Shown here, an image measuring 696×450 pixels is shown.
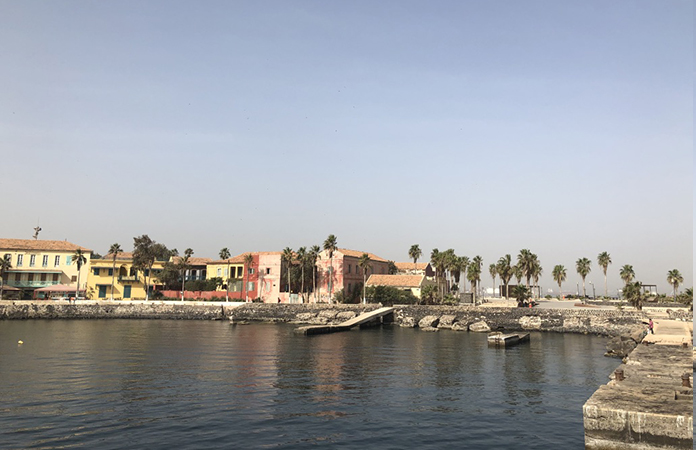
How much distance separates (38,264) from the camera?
99062mm

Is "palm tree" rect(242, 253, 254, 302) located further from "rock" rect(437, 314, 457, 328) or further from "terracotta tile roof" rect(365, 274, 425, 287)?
"rock" rect(437, 314, 457, 328)

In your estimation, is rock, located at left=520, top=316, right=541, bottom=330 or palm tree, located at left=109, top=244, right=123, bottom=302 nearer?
rock, located at left=520, top=316, right=541, bottom=330

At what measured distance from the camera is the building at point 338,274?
9794cm

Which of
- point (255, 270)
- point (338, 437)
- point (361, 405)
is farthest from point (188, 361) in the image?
point (255, 270)

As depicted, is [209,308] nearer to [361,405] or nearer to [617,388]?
[361,405]

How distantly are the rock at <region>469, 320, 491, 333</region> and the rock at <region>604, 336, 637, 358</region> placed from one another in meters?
20.7

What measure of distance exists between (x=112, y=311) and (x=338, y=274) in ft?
145

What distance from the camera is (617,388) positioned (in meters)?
24.0

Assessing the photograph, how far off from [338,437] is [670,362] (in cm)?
2462

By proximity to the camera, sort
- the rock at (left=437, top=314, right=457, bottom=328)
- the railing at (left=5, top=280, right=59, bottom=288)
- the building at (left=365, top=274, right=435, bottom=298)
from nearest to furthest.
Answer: the rock at (left=437, top=314, right=457, bottom=328)
the railing at (left=5, top=280, right=59, bottom=288)
the building at (left=365, top=274, right=435, bottom=298)

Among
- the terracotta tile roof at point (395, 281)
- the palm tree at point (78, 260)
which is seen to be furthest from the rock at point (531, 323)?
the palm tree at point (78, 260)

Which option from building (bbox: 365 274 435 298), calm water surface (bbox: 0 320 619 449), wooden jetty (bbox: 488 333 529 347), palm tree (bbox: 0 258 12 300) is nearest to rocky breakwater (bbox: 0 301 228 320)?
palm tree (bbox: 0 258 12 300)

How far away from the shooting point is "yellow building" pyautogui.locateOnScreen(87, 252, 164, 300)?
103188mm

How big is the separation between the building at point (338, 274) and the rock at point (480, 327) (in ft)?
102
